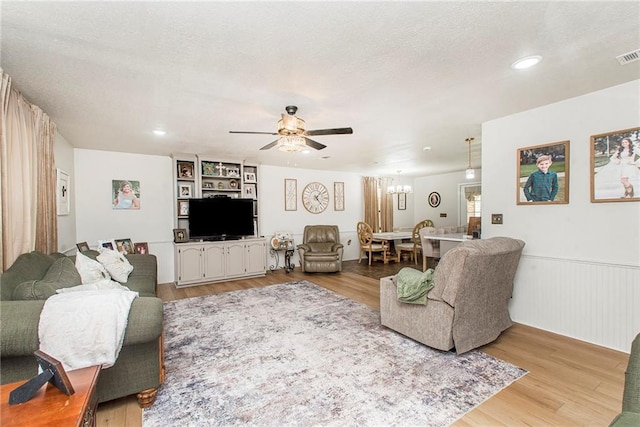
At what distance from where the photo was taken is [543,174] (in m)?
3.04

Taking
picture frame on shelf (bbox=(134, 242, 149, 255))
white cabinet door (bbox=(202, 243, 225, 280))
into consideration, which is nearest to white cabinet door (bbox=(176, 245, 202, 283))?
white cabinet door (bbox=(202, 243, 225, 280))

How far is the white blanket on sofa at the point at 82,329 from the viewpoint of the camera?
1511mm

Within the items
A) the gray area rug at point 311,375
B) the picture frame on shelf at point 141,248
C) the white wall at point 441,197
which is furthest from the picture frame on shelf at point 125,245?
the white wall at point 441,197

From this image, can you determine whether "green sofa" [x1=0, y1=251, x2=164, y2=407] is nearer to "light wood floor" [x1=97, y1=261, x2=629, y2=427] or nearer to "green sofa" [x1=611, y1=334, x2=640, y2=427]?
"light wood floor" [x1=97, y1=261, x2=629, y2=427]

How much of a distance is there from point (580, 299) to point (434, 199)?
5.83 meters

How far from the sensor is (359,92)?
255cm

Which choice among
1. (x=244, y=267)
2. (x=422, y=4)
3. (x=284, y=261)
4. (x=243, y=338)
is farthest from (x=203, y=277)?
(x=422, y=4)

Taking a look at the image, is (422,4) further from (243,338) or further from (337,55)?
(243,338)

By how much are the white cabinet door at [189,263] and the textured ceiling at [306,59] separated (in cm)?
230

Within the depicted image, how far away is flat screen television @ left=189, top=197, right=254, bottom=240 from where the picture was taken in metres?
5.23

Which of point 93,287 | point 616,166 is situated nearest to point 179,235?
point 93,287

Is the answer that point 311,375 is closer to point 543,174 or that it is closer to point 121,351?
point 121,351

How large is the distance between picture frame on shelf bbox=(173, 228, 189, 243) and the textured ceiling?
2107 mm

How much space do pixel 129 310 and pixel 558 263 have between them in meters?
3.91
